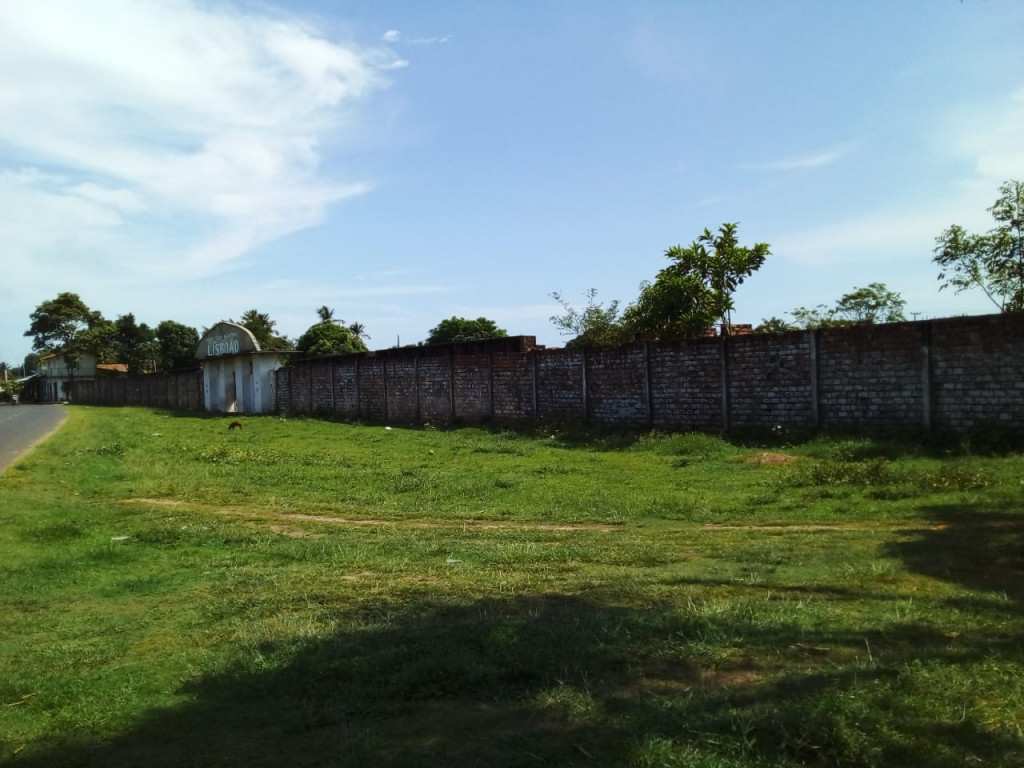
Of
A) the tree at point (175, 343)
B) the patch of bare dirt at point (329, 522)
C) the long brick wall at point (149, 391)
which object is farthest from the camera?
the tree at point (175, 343)

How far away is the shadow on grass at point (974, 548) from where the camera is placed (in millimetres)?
5781

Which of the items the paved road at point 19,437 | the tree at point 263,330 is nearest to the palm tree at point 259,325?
the tree at point 263,330

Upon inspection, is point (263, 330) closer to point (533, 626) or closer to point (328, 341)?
point (328, 341)

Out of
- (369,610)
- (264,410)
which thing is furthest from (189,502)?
(264,410)

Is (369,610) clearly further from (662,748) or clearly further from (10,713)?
(662,748)

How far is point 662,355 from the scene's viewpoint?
18484 millimetres

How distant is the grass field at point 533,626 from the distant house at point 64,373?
7236 cm

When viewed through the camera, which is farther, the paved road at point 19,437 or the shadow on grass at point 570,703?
the paved road at point 19,437

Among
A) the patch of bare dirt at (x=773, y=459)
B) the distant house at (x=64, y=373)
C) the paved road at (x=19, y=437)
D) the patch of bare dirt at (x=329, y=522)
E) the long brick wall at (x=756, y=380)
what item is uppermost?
the distant house at (x=64, y=373)

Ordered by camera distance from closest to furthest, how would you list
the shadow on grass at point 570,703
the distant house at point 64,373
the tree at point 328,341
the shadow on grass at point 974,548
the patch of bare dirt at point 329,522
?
the shadow on grass at point 570,703, the shadow on grass at point 974,548, the patch of bare dirt at point 329,522, the tree at point 328,341, the distant house at point 64,373

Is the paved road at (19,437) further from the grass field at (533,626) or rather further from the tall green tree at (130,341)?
the tall green tree at (130,341)

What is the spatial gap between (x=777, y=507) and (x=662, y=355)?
29.8 feet

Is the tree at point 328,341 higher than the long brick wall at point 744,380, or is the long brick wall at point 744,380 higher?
the tree at point 328,341

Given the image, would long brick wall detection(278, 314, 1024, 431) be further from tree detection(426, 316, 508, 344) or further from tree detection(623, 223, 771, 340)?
tree detection(426, 316, 508, 344)
